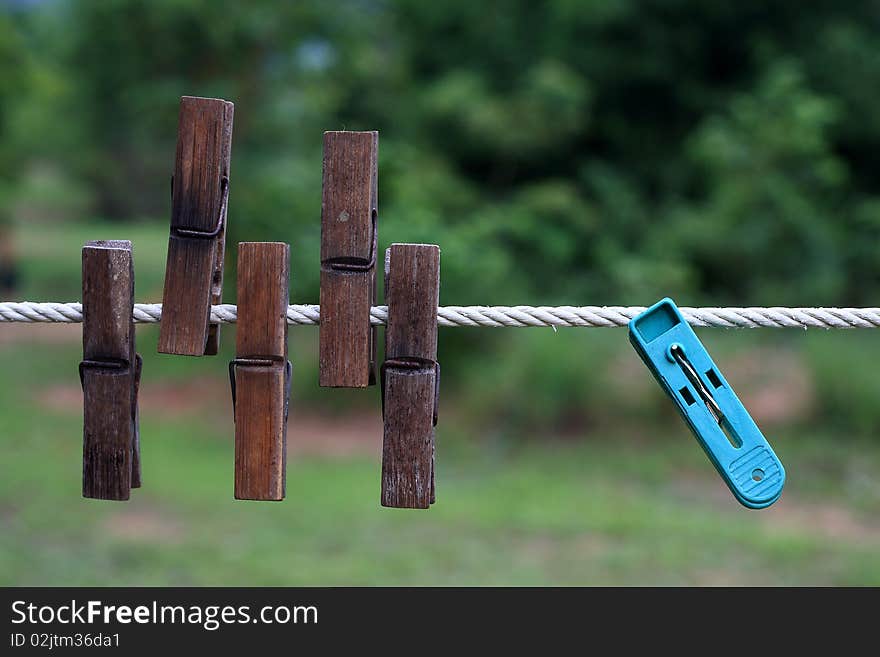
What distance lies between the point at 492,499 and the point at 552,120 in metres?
5.38

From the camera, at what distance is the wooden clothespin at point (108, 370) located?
1478mm

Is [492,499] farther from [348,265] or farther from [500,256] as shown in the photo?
[348,265]

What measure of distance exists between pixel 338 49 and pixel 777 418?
22.2ft

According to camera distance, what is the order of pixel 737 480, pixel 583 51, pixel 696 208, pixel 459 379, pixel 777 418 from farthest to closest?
pixel 583 51 → pixel 696 208 → pixel 459 379 → pixel 777 418 → pixel 737 480

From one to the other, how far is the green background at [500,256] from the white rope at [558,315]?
10.8 ft

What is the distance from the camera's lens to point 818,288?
27.2 ft

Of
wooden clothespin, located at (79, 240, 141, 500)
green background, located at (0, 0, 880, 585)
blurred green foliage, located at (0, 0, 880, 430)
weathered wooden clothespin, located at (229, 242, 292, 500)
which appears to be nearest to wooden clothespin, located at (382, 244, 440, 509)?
weathered wooden clothespin, located at (229, 242, 292, 500)

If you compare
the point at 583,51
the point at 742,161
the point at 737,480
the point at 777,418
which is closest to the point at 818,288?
the point at 742,161

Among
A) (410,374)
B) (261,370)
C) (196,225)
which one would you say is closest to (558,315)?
(410,374)

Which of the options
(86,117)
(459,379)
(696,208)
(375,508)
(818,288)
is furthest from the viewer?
(86,117)

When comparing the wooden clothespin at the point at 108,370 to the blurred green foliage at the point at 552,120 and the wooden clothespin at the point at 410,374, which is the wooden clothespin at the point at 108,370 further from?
the blurred green foliage at the point at 552,120

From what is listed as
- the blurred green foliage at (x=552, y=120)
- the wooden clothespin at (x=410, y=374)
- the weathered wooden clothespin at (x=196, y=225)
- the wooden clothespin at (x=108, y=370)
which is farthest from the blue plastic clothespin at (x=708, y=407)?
the blurred green foliage at (x=552, y=120)

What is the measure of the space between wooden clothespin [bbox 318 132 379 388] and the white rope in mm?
42

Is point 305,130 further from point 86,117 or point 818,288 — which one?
point 818,288
